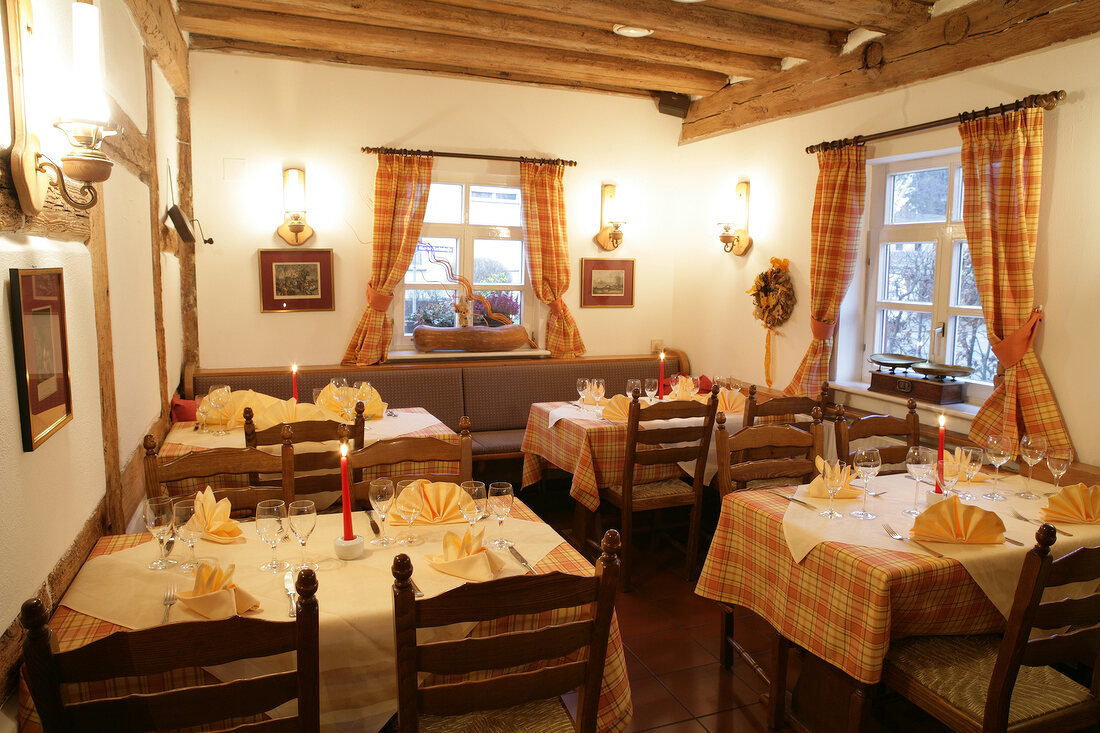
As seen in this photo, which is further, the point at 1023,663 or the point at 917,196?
the point at 917,196

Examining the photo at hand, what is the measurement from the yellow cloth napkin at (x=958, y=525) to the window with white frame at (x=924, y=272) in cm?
214

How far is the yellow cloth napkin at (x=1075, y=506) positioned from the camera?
2.34m

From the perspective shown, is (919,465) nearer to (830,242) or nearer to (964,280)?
(964,280)

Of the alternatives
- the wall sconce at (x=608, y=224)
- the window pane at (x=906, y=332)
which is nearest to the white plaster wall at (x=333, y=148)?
the wall sconce at (x=608, y=224)

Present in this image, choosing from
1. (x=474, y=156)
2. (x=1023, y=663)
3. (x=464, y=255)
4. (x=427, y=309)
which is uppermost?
(x=474, y=156)

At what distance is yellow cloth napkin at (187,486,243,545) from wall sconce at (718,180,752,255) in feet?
14.1

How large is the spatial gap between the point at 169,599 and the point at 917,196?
14.3 ft

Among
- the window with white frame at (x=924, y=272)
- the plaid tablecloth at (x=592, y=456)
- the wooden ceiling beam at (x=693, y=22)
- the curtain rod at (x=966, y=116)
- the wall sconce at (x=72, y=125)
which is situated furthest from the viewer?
the window with white frame at (x=924, y=272)

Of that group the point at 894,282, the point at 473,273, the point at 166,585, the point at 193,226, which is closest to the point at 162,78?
the point at 193,226

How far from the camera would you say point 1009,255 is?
11.6 ft

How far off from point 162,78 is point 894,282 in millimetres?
4526

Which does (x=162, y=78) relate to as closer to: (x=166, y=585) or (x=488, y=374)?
(x=488, y=374)

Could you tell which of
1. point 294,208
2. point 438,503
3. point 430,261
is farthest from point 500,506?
point 430,261
